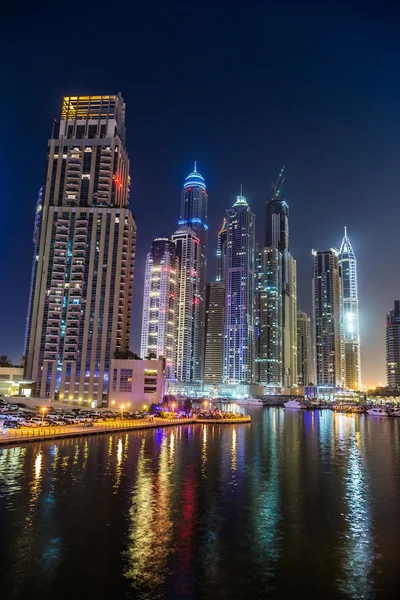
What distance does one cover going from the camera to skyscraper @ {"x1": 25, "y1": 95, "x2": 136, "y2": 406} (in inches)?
6270

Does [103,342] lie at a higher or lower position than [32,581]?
higher

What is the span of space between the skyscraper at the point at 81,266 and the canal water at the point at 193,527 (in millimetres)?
91624

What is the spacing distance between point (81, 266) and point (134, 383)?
48.2m

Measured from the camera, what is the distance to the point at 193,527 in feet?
119

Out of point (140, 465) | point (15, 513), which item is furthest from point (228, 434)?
point (15, 513)

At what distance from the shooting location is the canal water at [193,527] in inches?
1049

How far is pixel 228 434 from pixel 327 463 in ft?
135

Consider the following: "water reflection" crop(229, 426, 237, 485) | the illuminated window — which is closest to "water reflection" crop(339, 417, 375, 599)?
"water reflection" crop(229, 426, 237, 485)

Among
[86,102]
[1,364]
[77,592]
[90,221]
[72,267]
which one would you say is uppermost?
[86,102]

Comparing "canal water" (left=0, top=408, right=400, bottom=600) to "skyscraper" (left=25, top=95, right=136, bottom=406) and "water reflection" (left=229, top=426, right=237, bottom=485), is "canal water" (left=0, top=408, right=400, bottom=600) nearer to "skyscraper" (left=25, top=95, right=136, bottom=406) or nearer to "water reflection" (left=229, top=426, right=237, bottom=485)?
"water reflection" (left=229, top=426, right=237, bottom=485)

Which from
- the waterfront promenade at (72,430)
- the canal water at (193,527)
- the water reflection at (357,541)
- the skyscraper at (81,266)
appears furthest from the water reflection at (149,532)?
the skyscraper at (81,266)

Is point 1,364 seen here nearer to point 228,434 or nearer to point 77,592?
point 228,434

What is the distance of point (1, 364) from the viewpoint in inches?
6604

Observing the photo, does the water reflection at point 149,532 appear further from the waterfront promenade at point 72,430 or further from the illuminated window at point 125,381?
the illuminated window at point 125,381
